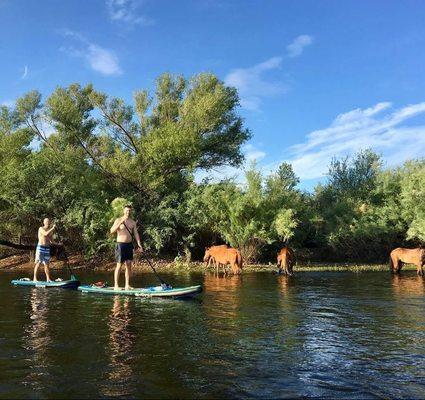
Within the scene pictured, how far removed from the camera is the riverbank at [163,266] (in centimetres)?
2366

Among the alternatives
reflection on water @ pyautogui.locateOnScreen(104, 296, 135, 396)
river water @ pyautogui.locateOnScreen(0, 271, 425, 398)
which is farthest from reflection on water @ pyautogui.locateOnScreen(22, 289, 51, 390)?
reflection on water @ pyautogui.locateOnScreen(104, 296, 135, 396)

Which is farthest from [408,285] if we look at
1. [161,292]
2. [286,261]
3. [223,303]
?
[161,292]

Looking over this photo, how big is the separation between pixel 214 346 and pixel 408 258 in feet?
53.4

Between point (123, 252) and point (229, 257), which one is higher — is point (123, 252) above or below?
above

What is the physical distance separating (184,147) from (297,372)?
2363cm

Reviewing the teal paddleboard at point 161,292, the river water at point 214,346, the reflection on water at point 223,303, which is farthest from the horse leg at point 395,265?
the teal paddleboard at point 161,292

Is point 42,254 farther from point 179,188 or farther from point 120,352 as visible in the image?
point 179,188

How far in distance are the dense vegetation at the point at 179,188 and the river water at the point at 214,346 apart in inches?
520

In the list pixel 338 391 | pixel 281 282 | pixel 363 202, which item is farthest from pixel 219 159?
pixel 338 391

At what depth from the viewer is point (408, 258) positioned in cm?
2138

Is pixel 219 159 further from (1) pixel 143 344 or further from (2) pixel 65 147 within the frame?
(1) pixel 143 344

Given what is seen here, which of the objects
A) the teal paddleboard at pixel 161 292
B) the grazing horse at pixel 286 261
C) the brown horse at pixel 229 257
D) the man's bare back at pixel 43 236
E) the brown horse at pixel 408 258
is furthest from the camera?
the brown horse at pixel 229 257

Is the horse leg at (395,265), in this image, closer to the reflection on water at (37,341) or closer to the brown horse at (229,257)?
the brown horse at (229,257)

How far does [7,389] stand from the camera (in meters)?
5.58
